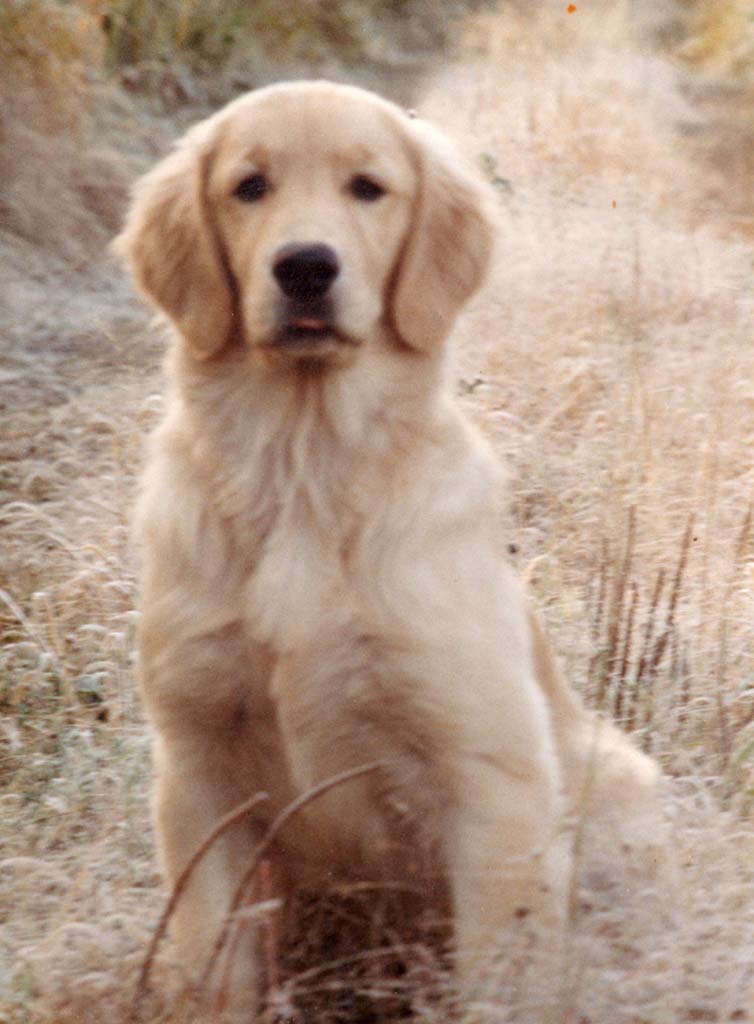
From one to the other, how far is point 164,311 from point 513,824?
1105 millimetres

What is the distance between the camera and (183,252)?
8.79 feet

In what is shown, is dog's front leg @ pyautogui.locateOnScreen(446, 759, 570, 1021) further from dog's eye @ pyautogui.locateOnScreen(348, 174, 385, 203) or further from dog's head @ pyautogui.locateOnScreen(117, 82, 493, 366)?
dog's eye @ pyautogui.locateOnScreen(348, 174, 385, 203)

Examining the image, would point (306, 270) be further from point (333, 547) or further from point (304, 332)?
point (333, 547)

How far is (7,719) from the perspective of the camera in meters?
3.71

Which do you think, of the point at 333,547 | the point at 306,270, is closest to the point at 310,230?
the point at 306,270

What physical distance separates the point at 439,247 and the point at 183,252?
47 centimetres

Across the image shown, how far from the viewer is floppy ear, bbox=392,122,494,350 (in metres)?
2.58

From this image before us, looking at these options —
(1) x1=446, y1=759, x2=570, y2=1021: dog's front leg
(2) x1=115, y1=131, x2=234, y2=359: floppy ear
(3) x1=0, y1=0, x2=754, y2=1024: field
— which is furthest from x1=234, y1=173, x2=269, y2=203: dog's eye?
(1) x1=446, y1=759, x2=570, y2=1021: dog's front leg

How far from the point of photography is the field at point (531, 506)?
8.35 feet

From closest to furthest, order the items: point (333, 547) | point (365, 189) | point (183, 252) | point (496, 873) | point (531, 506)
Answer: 1. point (496, 873)
2. point (333, 547)
3. point (365, 189)
4. point (183, 252)
5. point (531, 506)

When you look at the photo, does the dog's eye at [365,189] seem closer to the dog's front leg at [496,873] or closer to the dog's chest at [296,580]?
the dog's chest at [296,580]

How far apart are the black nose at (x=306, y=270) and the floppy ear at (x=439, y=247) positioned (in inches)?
8.3

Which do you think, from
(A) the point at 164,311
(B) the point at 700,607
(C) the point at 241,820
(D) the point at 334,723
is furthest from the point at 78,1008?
(B) the point at 700,607

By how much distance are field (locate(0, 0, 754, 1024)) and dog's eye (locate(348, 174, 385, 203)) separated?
357 millimetres
